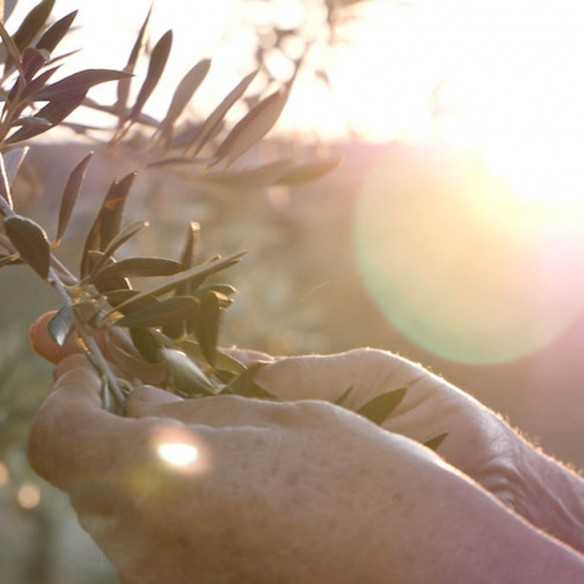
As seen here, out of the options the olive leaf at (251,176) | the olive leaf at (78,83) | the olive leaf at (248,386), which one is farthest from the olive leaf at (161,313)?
the olive leaf at (251,176)

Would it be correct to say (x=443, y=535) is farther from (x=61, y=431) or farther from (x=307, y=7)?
(x=307, y=7)

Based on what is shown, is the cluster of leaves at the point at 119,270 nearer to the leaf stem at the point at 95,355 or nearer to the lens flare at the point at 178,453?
the leaf stem at the point at 95,355

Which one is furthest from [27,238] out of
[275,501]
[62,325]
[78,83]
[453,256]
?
[453,256]

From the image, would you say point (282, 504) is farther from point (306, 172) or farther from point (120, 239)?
point (306, 172)

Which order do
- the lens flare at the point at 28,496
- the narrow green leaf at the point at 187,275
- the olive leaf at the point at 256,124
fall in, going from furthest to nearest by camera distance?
the lens flare at the point at 28,496
the olive leaf at the point at 256,124
the narrow green leaf at the point at 187,275

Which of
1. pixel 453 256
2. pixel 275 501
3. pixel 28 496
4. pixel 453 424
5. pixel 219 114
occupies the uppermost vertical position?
pixel 219 114

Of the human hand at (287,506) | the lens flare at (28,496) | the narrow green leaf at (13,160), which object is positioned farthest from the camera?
the lens flare at (28,496)
